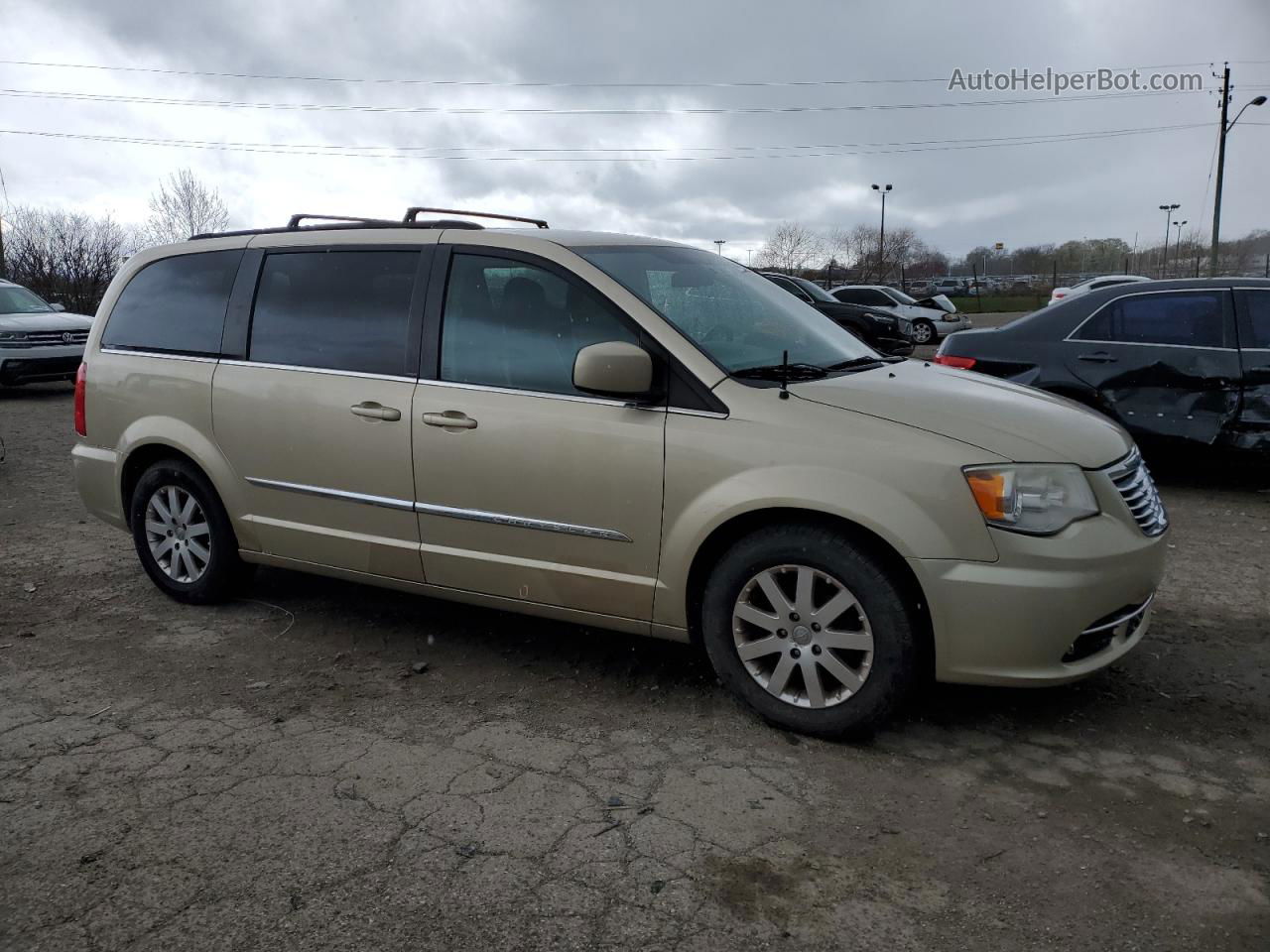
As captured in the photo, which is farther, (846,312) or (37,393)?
(846,312)

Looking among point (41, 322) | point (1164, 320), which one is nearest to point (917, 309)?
point (41, 322)

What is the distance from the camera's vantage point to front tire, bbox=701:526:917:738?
11.3 feet

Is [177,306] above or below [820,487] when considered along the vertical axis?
above

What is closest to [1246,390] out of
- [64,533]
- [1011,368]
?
[1011,368]

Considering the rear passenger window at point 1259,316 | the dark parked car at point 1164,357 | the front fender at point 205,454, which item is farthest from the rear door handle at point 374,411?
the rear passenger window at point 1259,316

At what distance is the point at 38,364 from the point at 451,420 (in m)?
12.8

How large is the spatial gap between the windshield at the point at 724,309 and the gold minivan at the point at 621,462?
0.06ft

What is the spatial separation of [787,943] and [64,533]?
589cm

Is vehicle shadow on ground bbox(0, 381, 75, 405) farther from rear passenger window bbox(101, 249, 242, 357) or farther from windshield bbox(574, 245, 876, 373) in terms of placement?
windshield bbox(574, 245, 876, 373)

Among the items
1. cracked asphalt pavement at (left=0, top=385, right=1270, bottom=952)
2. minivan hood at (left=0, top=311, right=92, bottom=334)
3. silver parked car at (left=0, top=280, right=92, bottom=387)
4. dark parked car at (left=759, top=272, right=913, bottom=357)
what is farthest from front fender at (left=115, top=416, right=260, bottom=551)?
minivan hood at (left=0, top=311, right=92, bottom=334)

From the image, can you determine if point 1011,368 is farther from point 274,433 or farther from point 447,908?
point 447,908

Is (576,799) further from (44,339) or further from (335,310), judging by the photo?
(44,339)

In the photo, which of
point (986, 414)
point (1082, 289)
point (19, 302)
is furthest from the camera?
point (1082, 289)

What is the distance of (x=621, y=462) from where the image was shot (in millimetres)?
3805
